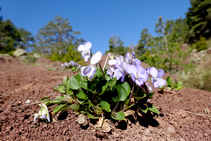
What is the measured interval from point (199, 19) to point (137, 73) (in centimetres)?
2951

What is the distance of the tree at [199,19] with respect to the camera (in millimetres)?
22511

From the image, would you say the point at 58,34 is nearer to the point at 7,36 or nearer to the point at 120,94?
the point at 7,36

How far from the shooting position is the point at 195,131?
1.42m

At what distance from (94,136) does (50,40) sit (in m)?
38.4

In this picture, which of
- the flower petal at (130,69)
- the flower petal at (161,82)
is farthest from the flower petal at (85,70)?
the flower petal at (161,82)

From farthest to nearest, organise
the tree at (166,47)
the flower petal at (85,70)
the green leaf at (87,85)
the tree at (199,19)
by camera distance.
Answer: the tree at (199,19) → the tree at (166,47) → the green leaf at (87,85) → the flower petal at (85,70)

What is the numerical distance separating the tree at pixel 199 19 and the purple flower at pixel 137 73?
90.2ft

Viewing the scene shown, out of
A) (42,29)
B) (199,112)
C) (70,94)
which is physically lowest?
(199,112)

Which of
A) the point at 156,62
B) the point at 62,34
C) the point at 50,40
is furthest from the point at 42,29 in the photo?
the point at 156,62

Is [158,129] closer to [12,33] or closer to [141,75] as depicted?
[141,75]

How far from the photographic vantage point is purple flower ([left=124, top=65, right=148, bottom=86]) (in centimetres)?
98

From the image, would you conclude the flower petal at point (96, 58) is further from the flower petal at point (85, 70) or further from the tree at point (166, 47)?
the tree at point (166, 47)

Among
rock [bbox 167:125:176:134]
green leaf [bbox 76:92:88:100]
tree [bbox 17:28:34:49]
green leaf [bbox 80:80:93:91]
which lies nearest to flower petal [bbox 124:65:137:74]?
green leaf [bbox 80:80:93:91]

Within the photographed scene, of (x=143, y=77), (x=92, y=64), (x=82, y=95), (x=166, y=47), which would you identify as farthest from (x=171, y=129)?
(x=166, y=47)
